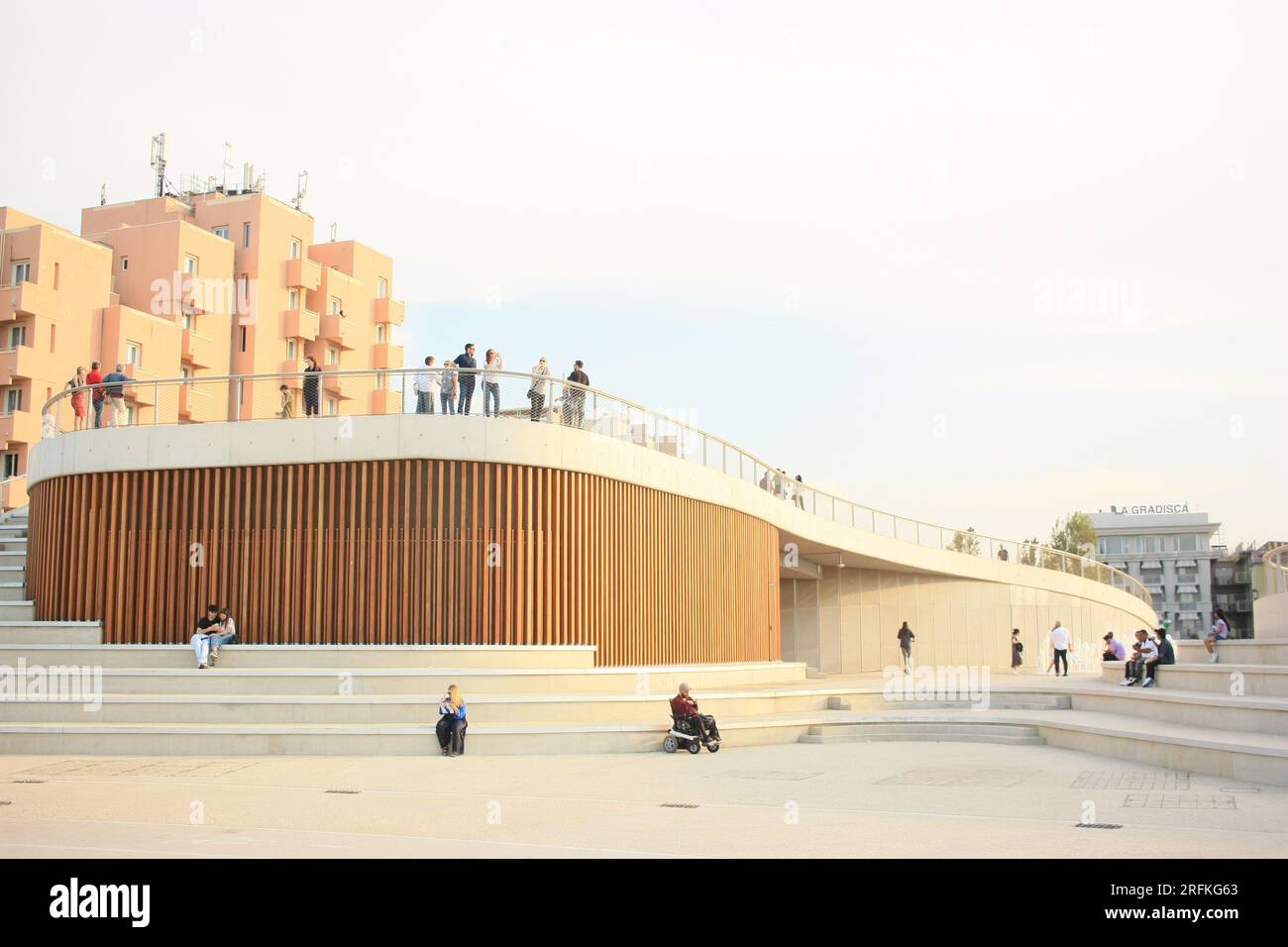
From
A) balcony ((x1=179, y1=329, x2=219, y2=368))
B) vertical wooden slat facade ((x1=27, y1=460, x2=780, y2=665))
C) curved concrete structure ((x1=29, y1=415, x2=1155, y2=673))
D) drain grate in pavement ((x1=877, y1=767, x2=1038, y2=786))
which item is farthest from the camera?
balcony ((x1=179, y1=329, x2=219, y2=368))

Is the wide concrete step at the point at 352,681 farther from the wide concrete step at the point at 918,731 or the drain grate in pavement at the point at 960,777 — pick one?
the drain grate in pavement at the point at 960,777

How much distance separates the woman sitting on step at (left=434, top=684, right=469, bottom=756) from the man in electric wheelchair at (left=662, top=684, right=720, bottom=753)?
3060 mm

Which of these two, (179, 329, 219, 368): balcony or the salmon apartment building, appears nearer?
the salmon apartment building

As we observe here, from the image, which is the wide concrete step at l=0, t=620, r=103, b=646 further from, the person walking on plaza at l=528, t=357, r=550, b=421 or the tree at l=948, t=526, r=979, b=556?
the tree at l=948, t=526, r=979, b=556

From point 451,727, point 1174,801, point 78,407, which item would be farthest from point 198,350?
point 1174,801

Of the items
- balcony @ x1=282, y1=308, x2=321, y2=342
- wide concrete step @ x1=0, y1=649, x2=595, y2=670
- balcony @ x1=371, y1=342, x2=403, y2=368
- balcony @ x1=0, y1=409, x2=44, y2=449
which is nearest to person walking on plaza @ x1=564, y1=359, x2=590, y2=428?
wide concrete step @ x1=0, y1=649, x2=595, y2=670

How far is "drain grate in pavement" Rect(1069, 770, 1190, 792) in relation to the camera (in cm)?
1277

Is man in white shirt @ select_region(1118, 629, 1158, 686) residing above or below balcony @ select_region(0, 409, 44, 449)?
below

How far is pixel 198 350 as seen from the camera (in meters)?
48.0

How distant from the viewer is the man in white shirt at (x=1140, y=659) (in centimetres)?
2134
